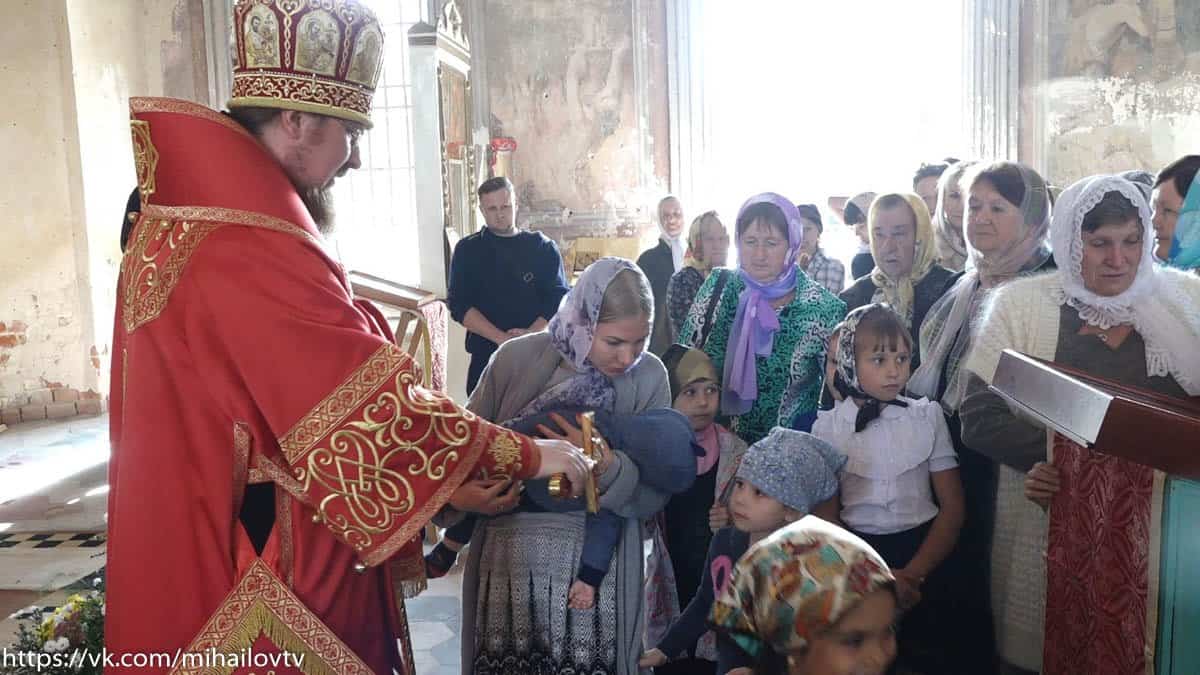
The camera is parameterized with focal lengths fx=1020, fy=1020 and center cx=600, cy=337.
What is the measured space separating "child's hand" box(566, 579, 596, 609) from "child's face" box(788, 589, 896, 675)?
2.72ft

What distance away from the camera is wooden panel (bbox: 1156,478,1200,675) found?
1581 mm

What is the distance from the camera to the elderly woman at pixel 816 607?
5.40ft

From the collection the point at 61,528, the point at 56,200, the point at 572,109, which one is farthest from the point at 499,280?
the point at 572,109

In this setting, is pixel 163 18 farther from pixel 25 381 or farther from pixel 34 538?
pixel 34 538

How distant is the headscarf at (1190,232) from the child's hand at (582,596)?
1.75m

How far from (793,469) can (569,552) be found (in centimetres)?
59

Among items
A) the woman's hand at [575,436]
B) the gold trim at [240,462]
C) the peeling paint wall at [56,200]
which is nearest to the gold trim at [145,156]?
the gold trim at [240,462]

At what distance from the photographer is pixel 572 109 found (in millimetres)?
11109

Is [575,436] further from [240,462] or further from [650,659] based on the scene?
[240,462]

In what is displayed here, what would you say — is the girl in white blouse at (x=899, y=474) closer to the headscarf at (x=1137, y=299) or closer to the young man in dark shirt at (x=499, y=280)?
the headscarf at (x=1137, y=299)

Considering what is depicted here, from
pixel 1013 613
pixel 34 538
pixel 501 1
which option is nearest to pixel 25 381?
pixel 34 538

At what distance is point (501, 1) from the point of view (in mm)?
11055

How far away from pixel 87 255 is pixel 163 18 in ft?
10.4

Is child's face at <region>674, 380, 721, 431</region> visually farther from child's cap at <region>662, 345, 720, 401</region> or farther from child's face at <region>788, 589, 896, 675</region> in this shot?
child's face at <region>788, 589, 896, 675</region>
